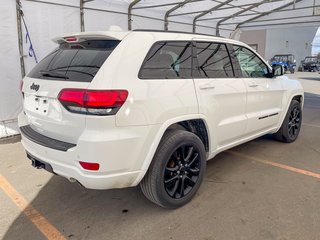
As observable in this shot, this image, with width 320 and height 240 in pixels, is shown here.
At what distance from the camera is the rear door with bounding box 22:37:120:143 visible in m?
2.39

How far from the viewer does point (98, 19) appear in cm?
696

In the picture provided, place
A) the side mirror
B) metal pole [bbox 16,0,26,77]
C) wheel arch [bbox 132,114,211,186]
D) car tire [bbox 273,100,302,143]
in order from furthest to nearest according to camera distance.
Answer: metal pole [bbox 16,0,26,77]
car tire [bbox 273,100,302,143]
the side mirror
wheel arch [bbox 132,114,211,186]

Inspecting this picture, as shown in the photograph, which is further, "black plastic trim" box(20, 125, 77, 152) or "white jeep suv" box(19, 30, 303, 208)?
"black plastic trim" box(20, 125, 77, 152)

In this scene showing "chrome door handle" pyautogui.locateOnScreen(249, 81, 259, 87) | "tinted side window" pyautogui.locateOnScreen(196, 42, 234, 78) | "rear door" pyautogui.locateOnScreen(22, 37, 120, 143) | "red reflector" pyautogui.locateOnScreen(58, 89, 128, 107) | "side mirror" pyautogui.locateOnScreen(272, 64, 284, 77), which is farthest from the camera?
"side mirror" pyautogui.locateOnScreen(272, 64, 284, 77)

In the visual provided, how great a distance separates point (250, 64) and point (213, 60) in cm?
92

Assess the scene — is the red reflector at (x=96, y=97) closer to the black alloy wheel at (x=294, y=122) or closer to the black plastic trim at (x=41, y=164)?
the black plastic trim at (x=41, y=164)

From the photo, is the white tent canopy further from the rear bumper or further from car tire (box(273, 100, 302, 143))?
car tire (box(273, 100, 302, 143))

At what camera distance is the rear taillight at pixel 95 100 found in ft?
7.41

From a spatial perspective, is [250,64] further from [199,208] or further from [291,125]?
[199,208]

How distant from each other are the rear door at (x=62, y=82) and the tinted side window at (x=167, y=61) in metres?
0.35

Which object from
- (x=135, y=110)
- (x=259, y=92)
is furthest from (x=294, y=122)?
(x=135, y=110)

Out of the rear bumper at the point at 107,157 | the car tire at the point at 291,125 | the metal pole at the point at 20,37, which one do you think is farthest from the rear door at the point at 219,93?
the metal pole at the point at 20,37

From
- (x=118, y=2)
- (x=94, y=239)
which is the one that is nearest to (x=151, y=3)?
(x=118, y=2)

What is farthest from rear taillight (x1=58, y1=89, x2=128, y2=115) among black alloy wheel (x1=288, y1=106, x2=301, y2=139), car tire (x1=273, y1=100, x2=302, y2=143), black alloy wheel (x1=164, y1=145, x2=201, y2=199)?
black alloy wheel (x1=288, y1=106, x2=301, y2=139)
